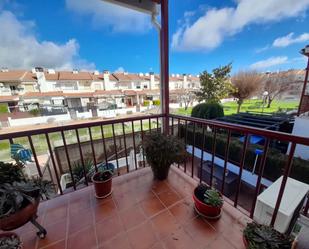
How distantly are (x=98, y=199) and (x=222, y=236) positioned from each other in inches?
52.6

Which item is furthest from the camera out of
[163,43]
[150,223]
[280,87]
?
[280,87]

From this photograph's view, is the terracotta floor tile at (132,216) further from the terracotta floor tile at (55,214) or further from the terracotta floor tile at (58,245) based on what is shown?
the terracotta floor tile at (55,214)

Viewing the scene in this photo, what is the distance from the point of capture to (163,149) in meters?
1.74

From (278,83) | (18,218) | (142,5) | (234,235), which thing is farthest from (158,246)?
(278,83)

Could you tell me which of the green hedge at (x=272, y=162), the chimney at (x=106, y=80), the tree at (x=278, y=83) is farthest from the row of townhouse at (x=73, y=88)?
the tree at (x=278, y=83)

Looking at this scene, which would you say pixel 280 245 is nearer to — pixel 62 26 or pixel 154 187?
pixel 154 187

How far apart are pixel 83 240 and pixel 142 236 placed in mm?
504

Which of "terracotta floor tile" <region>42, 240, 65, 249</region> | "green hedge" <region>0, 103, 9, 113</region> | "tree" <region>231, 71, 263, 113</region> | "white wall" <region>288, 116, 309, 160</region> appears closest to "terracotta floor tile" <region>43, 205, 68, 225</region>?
"terracotta floor tile" <region>42, 240, 65, 249</region>

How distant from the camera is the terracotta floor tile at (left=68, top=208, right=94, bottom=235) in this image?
1.31m

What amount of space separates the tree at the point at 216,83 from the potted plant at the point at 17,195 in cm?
1005

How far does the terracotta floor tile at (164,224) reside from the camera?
4.11 feet

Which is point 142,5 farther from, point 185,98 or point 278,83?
point 278,83

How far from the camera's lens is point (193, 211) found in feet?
4.81

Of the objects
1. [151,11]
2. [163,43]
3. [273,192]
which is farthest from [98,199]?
[151,11]
